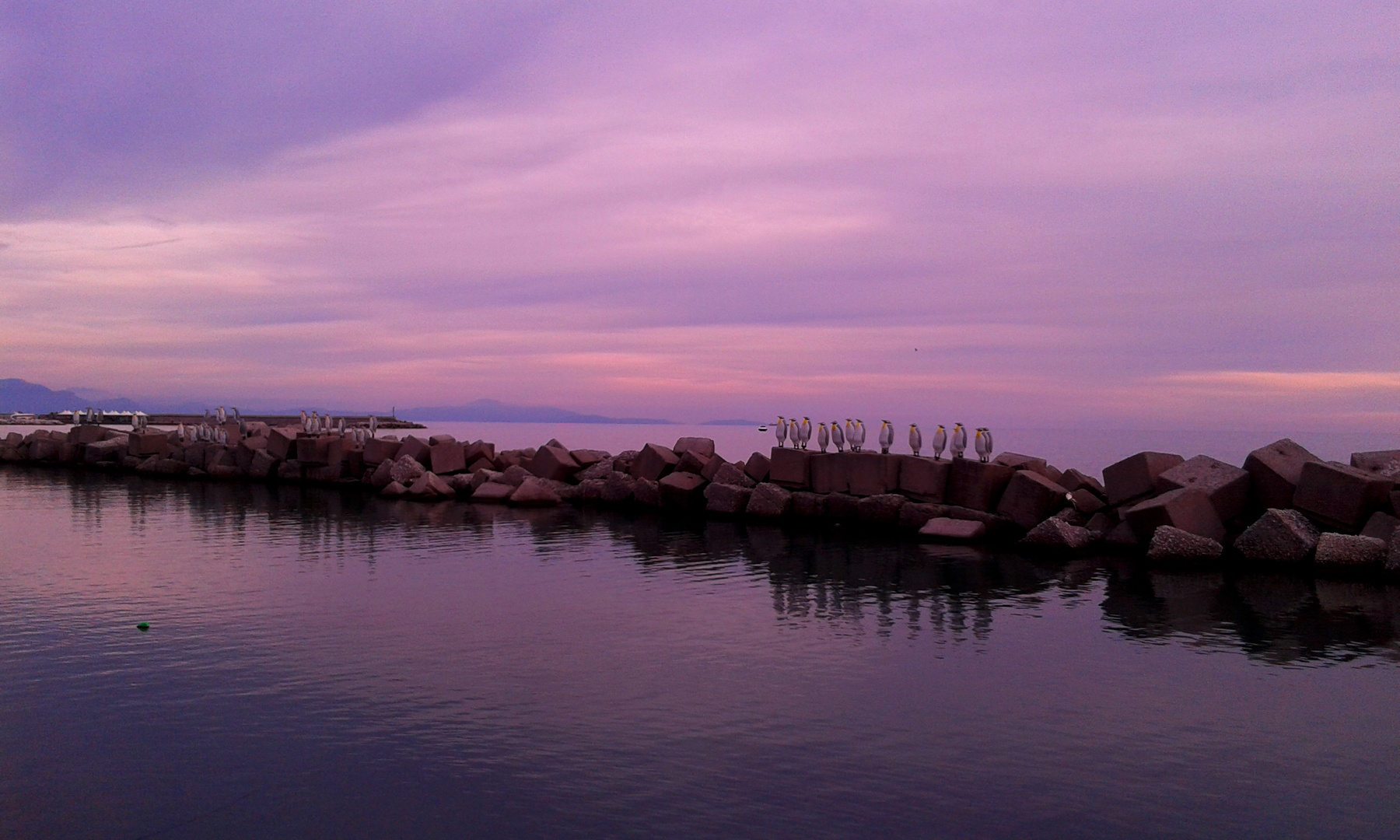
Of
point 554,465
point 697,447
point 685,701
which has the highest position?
point 697,447

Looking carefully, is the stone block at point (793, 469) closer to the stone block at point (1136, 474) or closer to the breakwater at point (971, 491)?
the breakwater at point (971, 491)

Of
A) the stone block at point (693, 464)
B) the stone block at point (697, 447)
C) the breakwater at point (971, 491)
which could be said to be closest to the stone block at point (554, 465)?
the breakwater at point (971, 491)

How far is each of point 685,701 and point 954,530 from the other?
1227 cm

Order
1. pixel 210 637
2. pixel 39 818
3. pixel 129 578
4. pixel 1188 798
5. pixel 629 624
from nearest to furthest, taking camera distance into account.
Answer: pixel 39 818 < pixel 1188 798 < pixel 210 637 < pixel 629 624 < pixel 129 578

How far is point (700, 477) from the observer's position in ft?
85.2

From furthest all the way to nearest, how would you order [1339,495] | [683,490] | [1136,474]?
[683,490] < [1136,474] < [1339,495]

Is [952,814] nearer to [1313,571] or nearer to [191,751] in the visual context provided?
[191,751]

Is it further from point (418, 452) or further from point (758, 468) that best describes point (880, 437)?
point (418, 452)

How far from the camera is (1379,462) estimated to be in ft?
62.2

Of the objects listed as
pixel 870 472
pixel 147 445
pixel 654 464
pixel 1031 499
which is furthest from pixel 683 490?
pixel 147 445

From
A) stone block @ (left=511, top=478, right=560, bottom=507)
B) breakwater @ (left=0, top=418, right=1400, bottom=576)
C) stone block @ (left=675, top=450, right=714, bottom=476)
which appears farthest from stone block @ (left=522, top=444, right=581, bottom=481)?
stone block @ (left=675, top=450, right=714, bottom=476)

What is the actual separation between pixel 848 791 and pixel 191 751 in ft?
15.4

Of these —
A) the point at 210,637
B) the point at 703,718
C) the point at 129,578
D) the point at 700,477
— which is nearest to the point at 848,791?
the point at 703,718

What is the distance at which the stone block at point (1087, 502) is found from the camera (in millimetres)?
20953
